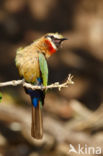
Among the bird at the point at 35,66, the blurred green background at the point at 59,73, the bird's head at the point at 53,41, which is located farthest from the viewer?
the blurred green background at the point at 59,73

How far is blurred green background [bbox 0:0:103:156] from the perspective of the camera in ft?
19.2

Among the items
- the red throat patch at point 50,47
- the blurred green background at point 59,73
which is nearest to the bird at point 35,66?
the red throat patch at point 50,47

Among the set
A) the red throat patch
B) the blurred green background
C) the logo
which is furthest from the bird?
the blurred green background

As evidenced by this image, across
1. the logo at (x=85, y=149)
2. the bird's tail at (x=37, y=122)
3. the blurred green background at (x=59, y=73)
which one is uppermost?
the blurred green background at (x=59, y=73)

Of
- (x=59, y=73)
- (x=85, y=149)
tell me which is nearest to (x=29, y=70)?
(x=85, y=149)

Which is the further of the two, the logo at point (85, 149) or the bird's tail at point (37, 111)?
the logo at point (85, 149)

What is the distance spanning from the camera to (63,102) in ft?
26.3

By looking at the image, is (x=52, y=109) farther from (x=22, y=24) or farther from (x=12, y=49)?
(x=22, y=24)

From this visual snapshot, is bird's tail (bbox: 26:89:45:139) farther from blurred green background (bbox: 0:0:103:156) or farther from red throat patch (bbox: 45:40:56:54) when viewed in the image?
blurred green background (bbox: 0:0:103:156)

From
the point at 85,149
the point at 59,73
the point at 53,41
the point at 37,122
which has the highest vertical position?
the point at 59,73

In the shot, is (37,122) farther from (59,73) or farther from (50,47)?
(59,73)

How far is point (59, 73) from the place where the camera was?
8320 mm

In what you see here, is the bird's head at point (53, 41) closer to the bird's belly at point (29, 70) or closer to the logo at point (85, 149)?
the bird's belly at point (29, 70)

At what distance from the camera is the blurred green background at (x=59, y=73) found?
19.2ft
